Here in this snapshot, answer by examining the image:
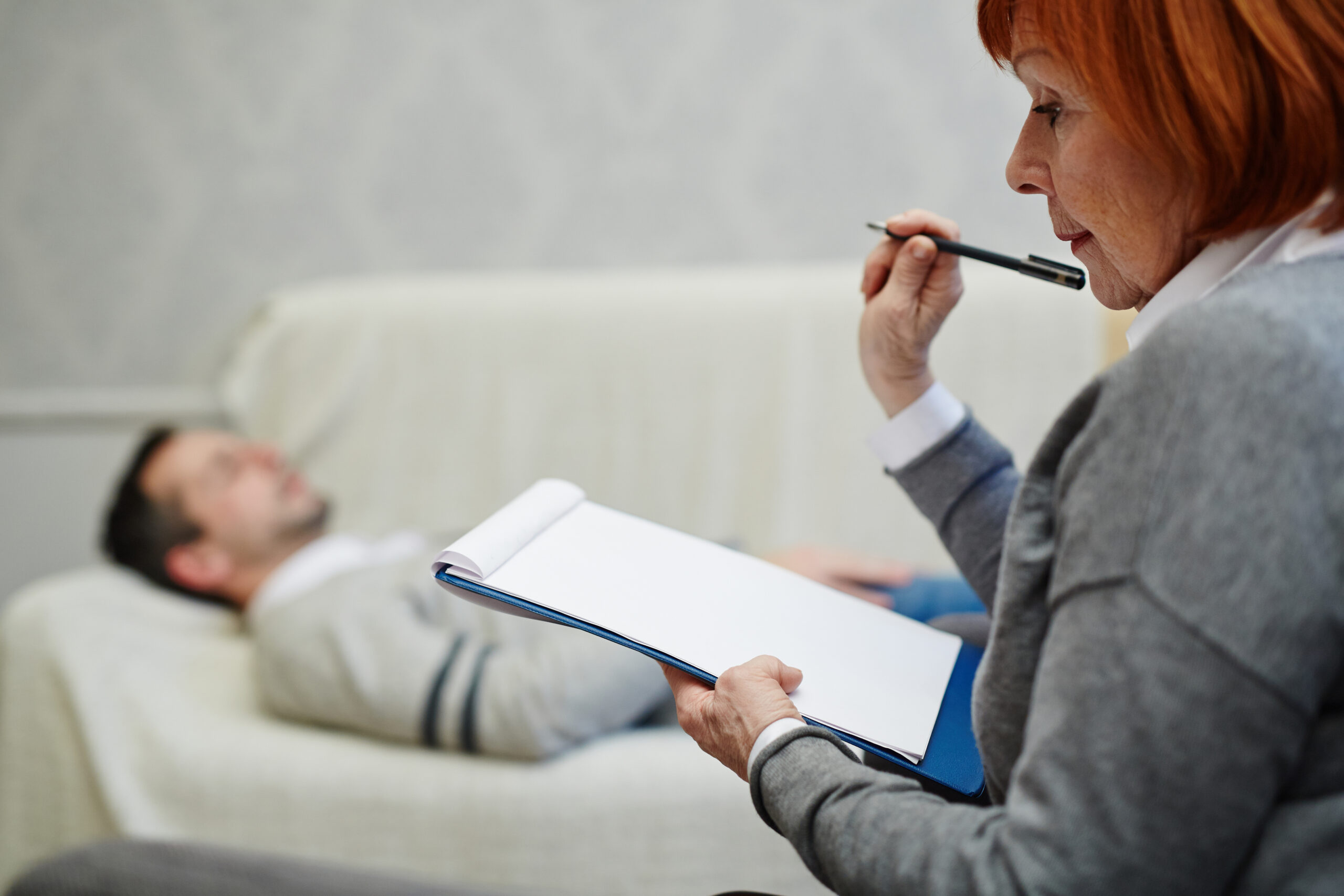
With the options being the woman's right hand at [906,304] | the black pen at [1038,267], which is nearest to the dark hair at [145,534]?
the woman's right hand at [906,304]

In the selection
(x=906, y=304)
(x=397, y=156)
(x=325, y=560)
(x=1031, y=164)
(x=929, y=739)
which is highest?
(x=397, y=156)

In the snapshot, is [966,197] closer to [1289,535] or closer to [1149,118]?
[1149,118]

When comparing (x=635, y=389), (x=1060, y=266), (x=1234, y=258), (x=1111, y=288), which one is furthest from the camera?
(x=635, y=389)

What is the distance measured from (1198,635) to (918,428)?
45 centimetres

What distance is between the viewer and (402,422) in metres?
1.81

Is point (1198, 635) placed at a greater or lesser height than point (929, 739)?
greater


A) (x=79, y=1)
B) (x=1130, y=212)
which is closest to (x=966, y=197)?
(x=1130, y=212)

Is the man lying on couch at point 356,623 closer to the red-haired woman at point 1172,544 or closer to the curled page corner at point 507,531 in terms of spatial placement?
the curled page corner at point 507,531

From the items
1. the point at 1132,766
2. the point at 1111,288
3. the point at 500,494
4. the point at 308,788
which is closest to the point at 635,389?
the point at 500,494

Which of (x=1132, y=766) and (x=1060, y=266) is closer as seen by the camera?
(x=1132, y=766)

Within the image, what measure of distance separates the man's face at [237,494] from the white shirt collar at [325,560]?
1.9 inches

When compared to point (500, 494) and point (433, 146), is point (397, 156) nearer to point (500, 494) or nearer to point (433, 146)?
point (433, 146)

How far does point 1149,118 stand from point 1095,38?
0.05 m

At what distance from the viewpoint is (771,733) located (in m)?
0.54
